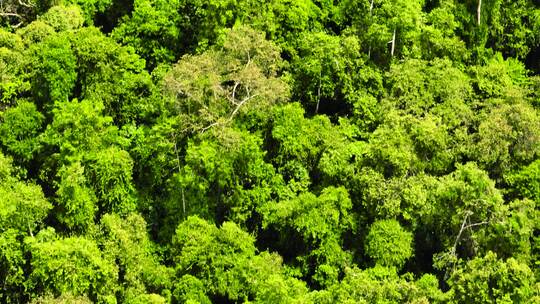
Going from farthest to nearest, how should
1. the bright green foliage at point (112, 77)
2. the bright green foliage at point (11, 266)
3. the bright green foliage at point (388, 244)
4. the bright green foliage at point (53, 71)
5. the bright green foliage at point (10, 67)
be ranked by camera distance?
1. the bright green foliage at point (112, 77)
2. the bright green foliage at point (10, 67)
3. the bright green foliage at point (53, 71)
4. the bright green foliage at point (388, 244)
5. the bright green foliage at point (11, 266)

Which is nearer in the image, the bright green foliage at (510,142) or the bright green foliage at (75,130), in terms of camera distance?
the bright green foliage at (75,130)

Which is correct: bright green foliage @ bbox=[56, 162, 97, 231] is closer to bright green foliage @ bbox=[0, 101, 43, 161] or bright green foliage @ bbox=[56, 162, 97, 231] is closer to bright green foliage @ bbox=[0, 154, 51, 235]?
bright green foliage @ bbox=[0, 154, 51, 235]

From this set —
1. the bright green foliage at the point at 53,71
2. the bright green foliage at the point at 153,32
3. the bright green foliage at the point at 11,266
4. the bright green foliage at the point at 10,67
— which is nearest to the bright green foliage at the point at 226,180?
the bright green foliage at the point at 53,71

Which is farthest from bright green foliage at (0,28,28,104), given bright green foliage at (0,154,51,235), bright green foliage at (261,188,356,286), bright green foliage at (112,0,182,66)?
bright green foliage at (261,188,356,286)

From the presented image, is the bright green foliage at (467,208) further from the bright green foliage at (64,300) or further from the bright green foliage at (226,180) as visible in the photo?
the bright green foliage at (64,300)

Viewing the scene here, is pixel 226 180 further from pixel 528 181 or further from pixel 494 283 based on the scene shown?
pixel 528 181

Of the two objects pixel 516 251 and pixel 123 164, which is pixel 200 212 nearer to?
pixel 123 164

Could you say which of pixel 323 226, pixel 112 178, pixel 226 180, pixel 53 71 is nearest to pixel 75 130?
pixel 112 178
